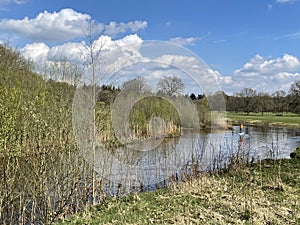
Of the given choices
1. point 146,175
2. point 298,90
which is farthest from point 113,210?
point 298,90

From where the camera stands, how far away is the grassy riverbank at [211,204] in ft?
19.3

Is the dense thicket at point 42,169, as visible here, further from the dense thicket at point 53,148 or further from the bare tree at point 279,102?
the bare tree at point 279,102

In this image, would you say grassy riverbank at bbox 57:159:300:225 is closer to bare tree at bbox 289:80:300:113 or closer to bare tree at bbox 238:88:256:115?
bare tree at bbox 289:80:300:113

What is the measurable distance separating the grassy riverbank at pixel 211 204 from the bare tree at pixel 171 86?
249 centimetres

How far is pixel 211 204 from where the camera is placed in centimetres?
680

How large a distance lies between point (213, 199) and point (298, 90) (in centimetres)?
4978

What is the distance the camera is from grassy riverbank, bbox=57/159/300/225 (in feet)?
19.3

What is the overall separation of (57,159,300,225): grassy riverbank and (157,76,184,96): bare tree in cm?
249

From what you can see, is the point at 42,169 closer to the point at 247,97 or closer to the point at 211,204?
the point at 211,204

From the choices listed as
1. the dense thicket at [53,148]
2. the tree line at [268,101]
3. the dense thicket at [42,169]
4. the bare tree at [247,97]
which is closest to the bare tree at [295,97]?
the tree line at [268,101]

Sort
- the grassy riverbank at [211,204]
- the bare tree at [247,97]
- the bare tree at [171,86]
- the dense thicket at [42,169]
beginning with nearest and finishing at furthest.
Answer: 1. the grassy riverbank at [211,204]
2. the dense thicket at [42,169]
3. the bare tree at [171,86]
4. the bare tree at [247,97]

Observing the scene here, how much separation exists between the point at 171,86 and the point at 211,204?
3.94 metres

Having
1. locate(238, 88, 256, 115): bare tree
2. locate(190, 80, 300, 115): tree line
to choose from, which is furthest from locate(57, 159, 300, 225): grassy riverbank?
locate(238, 88, 256, 115): bare tree

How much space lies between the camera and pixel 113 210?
22.5ft
